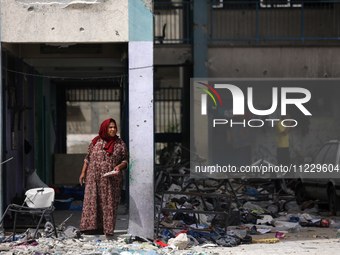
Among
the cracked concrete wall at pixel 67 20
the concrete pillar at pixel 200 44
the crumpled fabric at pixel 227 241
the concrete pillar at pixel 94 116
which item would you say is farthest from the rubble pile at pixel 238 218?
the concrete pillar at pixel 94 116

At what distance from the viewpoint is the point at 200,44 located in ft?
50.2

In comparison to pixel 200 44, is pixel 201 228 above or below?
below

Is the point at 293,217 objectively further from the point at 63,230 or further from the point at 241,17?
the point at 241,17

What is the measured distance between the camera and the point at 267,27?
1847 cm

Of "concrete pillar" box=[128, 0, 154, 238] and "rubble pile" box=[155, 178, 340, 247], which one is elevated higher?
"concrete pillar" box=[128, 0, 154, 238]

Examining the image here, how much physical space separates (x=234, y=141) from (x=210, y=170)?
3.20m

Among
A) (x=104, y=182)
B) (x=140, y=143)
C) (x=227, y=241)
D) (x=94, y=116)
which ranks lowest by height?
(x=227, y=241)

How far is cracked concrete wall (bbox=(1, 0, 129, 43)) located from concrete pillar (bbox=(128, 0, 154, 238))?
0.34 meters

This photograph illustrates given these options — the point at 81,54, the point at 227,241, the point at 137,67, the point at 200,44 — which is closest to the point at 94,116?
the point at 200,44

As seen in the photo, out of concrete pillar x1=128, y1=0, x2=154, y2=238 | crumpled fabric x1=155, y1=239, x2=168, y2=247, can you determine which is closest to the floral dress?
concrete pillar x1=128, y1=0, x2=154, y2=238

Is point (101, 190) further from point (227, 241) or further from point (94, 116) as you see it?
point (94, 116)

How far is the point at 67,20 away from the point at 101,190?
8.21ft

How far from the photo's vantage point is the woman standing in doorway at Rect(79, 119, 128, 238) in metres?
8.91

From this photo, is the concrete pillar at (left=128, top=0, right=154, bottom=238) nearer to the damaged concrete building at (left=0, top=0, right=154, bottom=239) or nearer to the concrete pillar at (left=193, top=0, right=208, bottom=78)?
the damaged concrete building at (left=0, top=0, right=154, bottom=239)
